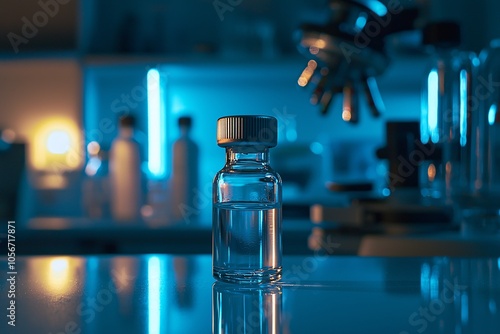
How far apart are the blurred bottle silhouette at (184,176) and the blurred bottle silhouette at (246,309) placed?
1.23 meters

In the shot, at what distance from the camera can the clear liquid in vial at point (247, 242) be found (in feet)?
1.59

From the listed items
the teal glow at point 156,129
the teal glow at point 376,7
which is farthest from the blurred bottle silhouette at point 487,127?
the teal glow at point 156,129

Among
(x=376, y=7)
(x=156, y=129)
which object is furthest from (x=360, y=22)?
(x=156, y=129)

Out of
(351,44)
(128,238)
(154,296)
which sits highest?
(351,44)

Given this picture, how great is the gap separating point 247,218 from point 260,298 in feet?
0.34

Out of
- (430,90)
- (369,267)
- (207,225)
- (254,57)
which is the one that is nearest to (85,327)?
(369,267)

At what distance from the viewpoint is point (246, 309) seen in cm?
38

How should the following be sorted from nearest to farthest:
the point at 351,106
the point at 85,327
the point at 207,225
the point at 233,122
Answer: the point at 85,327 < the point at 233,122 < the point at 351,106 < the point at 207,225

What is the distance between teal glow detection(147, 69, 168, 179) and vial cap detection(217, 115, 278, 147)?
176 centimetres

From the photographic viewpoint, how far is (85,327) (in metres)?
0.33

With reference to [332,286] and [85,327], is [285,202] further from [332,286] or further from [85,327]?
[85,327]

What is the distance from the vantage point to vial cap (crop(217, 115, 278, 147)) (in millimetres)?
452

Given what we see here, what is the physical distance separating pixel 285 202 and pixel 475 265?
4.18 feet

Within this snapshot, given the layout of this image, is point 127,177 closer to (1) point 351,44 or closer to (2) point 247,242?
(1) point 351,44
